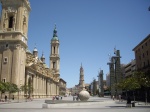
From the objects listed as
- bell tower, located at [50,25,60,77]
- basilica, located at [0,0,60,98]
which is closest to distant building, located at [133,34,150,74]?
basilica, located at [0,0,60,98]

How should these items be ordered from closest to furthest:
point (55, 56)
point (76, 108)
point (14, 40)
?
point (76, 108) < point (14, 40) < point (55, 56)

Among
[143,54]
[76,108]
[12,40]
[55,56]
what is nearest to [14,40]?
[12,40]

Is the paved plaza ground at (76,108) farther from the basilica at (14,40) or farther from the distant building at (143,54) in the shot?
the basilica at (14,40)

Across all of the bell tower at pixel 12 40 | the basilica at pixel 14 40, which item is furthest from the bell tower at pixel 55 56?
the bell tower at pixel 12 40

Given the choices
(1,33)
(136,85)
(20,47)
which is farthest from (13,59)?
(136,85)

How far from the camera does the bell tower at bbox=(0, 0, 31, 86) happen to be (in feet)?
205

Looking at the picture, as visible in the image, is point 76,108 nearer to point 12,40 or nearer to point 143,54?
point 12,40

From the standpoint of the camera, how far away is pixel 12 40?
6359cm

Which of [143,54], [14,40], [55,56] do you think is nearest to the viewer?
[14,40]

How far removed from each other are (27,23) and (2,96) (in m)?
25.8

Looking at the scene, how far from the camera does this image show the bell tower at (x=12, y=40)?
62.6 m

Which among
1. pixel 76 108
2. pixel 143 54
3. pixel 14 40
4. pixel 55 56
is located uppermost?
pixel 55 56

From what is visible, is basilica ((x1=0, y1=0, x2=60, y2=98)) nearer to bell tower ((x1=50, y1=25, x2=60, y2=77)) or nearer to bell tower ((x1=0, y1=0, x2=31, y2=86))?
bell tower ((x1=0, y1=0, x2=31, y2=86))

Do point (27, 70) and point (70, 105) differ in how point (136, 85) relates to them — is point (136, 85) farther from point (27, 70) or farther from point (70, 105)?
point (27, 70)
